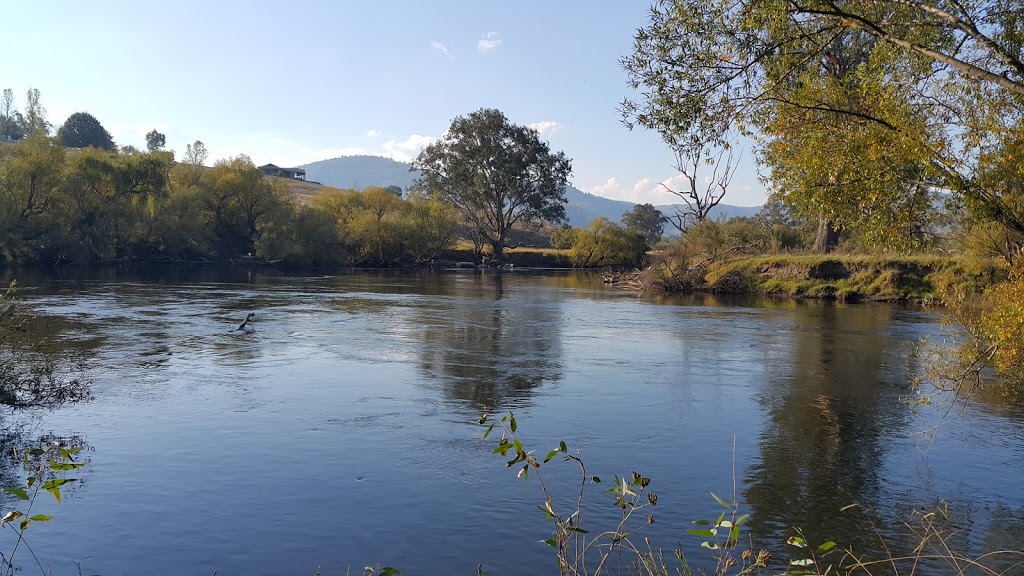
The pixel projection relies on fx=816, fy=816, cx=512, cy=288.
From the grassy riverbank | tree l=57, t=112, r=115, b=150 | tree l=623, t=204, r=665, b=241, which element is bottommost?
the grassy riverbank

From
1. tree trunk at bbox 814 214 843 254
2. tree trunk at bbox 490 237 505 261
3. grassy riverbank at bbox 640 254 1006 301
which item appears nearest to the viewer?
grassy riverbank at bbox 640 254 1006 301

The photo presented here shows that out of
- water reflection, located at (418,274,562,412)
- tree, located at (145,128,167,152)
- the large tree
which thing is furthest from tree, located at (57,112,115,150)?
the large tree

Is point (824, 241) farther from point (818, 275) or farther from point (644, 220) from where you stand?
point (644, 220)

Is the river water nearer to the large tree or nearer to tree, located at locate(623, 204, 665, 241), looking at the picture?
the large tree

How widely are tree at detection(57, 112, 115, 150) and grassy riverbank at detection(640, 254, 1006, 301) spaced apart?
129m

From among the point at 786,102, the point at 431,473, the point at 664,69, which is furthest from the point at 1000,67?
the point at 431,473

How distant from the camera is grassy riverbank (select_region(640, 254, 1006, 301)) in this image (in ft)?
135

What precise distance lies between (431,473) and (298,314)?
21.4m

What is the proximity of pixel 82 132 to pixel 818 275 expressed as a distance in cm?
14399

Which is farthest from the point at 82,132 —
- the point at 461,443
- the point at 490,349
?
the point at 461,443

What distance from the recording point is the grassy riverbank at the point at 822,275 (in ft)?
135

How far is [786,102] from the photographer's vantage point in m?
10.8

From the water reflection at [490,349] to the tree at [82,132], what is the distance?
134m

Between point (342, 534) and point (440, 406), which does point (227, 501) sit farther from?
point (440, 406)
